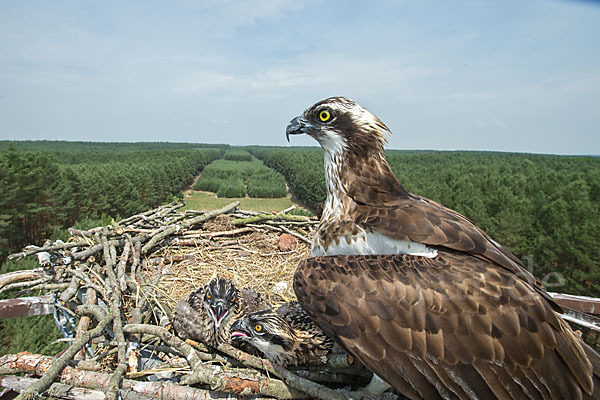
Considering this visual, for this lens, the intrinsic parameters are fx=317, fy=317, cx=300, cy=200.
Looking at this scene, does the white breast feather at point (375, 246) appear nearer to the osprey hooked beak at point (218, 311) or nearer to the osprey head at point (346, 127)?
the osprey head at point (346, 127)

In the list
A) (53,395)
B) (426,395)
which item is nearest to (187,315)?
(53,395)

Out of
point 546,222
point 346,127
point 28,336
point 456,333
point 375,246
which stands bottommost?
point 28,336

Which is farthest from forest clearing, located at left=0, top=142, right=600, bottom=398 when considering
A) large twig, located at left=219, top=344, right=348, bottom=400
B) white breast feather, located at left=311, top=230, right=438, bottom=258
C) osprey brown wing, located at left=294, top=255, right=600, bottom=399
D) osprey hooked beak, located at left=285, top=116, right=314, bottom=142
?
osprey hooked beak, located at left=285, top=116, right=314, bottom=142

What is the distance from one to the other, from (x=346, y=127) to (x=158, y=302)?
99.5 inches

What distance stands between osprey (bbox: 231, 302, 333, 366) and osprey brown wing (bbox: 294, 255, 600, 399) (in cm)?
75

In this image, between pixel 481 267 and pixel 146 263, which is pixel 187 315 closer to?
pixel 146 263

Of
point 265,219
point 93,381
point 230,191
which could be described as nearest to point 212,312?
point 93,381

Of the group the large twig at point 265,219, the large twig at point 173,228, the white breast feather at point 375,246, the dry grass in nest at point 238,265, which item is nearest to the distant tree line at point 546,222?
the large twig at point 265,219

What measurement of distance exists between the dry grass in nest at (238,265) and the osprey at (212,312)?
1.40ft

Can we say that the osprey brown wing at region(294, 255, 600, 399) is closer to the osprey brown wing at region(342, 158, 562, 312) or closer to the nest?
the osprey brown wing at region(342, 158, 562, 312)

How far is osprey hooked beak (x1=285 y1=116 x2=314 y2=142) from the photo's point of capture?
2906 mm

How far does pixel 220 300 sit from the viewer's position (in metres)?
3.14

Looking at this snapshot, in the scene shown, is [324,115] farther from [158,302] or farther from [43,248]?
[43,248]

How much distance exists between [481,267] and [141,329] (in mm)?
2607
